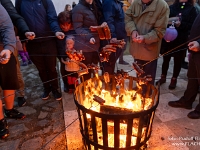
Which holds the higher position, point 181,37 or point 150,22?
point 150,22

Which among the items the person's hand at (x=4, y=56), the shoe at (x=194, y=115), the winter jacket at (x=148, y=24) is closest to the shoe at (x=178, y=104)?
the shoe at (x=194, y=115)

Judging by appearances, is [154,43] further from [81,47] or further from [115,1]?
[81,47]

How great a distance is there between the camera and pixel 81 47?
10.5ft

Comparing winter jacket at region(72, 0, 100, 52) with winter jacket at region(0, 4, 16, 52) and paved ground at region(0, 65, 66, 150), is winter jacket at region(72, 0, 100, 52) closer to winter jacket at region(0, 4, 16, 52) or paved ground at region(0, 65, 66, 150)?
winter jacket at region(0, 4, 16, 52)

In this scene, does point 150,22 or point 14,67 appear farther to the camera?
point 150,22

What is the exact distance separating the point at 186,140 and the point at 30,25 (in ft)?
9.65

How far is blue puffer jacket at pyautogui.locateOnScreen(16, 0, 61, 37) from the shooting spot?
2936mm

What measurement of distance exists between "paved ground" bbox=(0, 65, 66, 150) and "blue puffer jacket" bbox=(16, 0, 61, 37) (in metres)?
1.01

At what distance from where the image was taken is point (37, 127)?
2.85 m

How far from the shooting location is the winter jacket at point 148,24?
2.84 metres

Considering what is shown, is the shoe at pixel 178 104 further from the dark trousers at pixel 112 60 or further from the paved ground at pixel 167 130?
the dark trousers at pixel 112 60

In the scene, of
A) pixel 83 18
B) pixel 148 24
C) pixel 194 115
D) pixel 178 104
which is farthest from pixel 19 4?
pixel 194 115

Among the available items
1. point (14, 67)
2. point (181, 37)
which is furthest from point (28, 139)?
point (181, 37)

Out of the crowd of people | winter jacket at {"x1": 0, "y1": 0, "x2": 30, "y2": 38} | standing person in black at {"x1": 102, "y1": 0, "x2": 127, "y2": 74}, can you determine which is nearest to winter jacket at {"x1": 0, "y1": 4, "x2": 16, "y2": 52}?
the crowd of people
